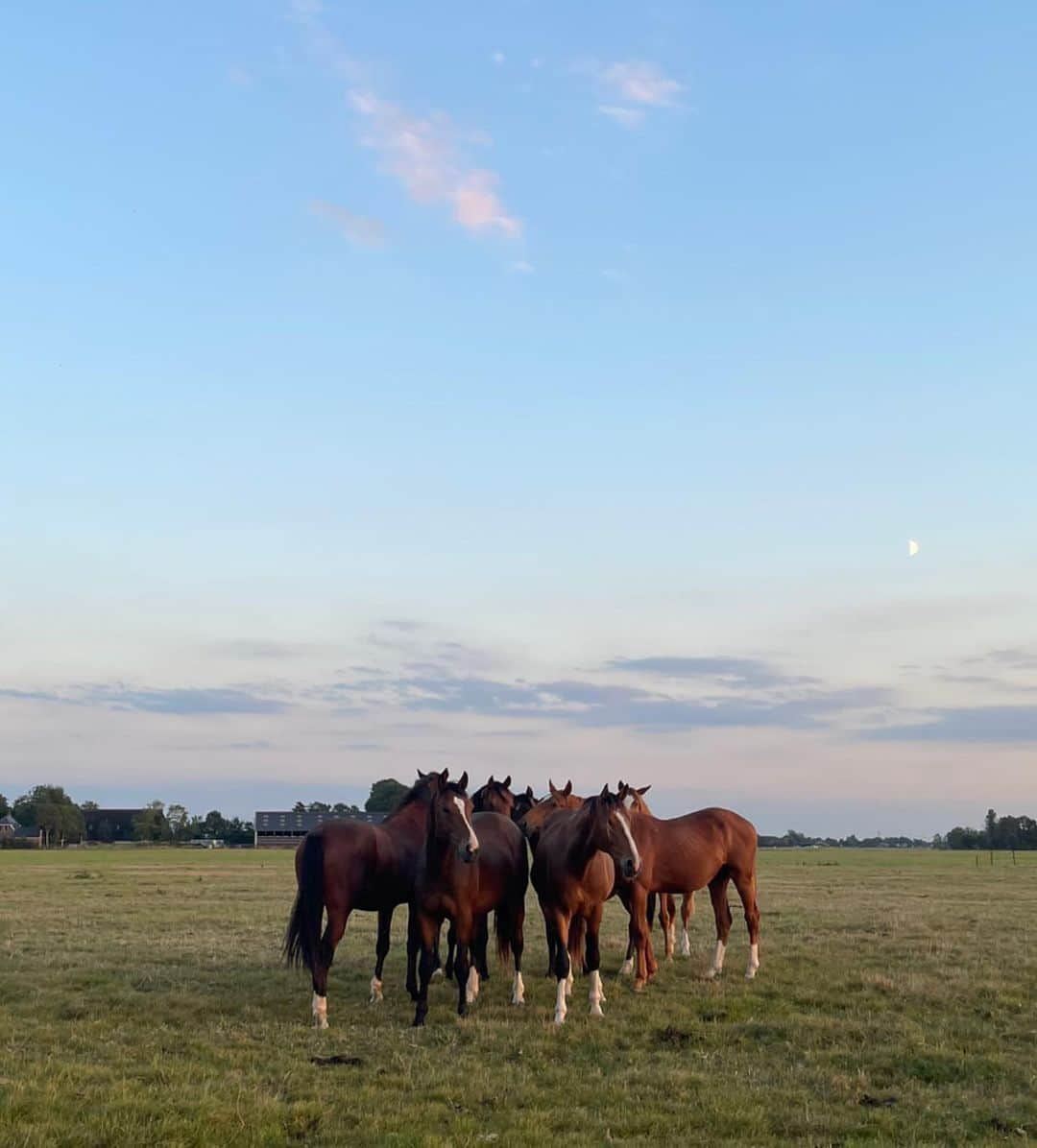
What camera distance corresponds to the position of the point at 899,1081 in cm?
889

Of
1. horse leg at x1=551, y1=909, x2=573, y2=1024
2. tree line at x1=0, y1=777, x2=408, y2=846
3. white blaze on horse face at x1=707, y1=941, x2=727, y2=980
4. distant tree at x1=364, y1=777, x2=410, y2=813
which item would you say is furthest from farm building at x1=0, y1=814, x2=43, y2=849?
horse leg at x1=551, y1=909, x2=573, y2=1024

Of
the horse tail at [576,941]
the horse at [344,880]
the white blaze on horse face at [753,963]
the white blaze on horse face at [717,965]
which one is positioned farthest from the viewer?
the white blaze on horse face at [753,963]

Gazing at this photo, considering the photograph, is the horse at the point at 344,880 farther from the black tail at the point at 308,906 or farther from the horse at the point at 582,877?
the horse at the point at 582,877

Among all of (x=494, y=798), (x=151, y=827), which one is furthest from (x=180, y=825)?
(x=494, y=798)

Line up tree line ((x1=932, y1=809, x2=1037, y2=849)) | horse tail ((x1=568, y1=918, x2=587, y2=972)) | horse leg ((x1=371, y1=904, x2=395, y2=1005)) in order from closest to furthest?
horse leg ((x1=371, y1=904, x2=395, y2=1005)) < horse tail ((x1=568, y1=918, x2=587, y2=972)) < tree line ((x1=932, y1=809, x2=1037, y2=849))

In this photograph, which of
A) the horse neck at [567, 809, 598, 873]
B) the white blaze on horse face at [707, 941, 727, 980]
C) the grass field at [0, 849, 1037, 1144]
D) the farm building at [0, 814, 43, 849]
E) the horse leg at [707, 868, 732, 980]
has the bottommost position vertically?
the farm building at [0, 814, 43, 849]

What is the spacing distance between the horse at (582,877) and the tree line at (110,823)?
10359cm

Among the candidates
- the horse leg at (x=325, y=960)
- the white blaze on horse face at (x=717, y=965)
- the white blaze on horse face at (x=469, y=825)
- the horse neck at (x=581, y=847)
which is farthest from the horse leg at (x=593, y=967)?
the horse leg at (x=325, y=960)

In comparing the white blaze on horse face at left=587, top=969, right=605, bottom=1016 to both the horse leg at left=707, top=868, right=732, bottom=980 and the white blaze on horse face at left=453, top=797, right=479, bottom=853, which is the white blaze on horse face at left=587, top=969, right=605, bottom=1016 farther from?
the horse leg at left=707, top=868, right=732, bottom=980

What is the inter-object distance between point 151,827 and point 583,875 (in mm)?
144777

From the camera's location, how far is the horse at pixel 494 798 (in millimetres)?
14984

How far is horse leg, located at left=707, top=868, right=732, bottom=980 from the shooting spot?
13531 mm

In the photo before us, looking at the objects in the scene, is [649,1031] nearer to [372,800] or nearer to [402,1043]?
[402,1043]

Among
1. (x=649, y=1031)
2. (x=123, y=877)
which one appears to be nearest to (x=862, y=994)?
(x=649, y=1031)
